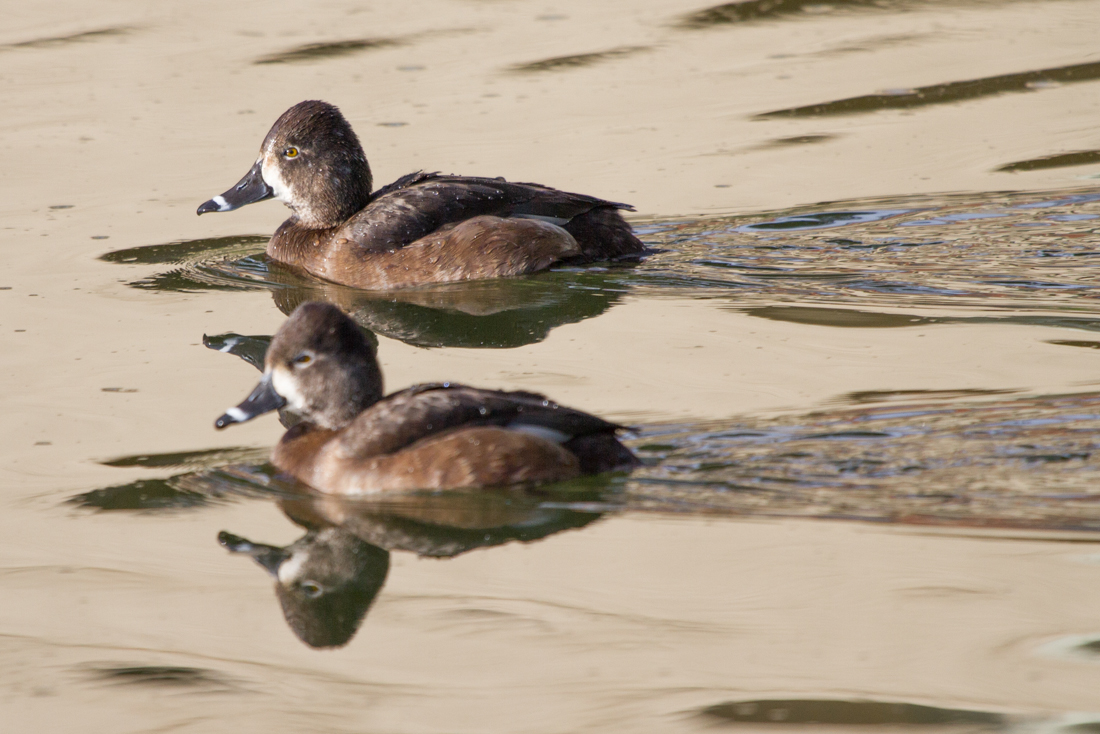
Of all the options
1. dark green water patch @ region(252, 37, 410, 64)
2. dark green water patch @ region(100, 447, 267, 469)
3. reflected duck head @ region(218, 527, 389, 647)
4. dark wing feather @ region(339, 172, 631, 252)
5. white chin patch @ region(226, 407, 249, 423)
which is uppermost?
dark green water patch @ region(252, 37, 410, 64)

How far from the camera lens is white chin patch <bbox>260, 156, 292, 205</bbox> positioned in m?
10.3

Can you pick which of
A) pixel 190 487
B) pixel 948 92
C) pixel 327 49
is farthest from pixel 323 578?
pixel 327 49

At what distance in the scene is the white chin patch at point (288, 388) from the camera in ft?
20.5

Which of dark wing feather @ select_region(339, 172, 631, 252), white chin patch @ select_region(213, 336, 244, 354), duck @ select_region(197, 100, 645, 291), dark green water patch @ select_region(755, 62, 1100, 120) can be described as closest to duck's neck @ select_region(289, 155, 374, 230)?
duck @ select_region(197, 100, 645, 291)

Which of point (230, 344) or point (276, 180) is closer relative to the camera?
point (230, 344)

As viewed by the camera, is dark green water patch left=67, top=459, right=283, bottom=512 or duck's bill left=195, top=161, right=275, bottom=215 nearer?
dark green water patch left=67, top=459, right=283, bottom=512

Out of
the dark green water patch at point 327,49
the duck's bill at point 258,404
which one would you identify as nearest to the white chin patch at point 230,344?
the duck's bill at point 258,404

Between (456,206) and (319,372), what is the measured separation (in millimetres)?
3365

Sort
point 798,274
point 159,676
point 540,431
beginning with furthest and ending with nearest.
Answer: point 798,274 < point 540,431 < point 159,676

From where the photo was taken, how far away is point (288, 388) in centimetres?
627

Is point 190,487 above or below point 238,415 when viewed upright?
below

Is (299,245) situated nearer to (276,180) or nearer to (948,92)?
(276,180)

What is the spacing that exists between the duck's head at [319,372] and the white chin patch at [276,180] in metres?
4.21

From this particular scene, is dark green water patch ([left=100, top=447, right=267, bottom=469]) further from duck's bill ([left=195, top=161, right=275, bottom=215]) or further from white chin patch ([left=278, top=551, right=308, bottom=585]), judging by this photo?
duck's bill ([left=195, top=161, right=275, bottom=215])
